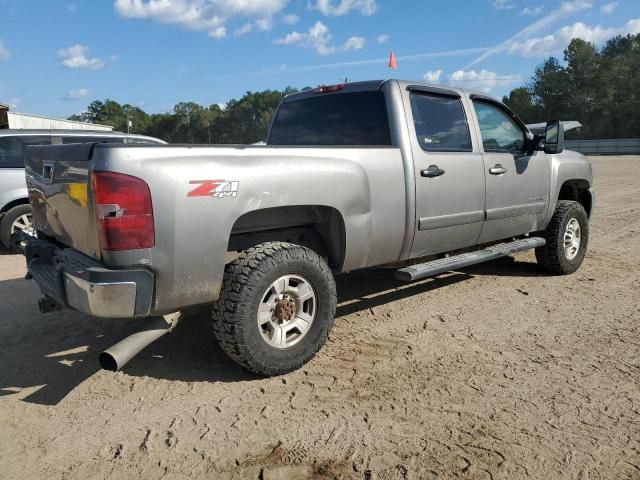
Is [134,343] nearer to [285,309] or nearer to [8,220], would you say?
[285,309]

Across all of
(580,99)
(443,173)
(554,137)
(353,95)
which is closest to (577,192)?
(554,137)

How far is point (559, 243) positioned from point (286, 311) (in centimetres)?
357

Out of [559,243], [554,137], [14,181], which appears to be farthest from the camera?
[14,181]

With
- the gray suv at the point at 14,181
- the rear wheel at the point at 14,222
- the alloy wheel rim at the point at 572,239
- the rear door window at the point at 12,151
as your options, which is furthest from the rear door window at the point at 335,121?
the rear wheel at the point at 14,222

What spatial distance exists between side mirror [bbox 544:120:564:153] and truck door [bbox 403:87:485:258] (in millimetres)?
1012

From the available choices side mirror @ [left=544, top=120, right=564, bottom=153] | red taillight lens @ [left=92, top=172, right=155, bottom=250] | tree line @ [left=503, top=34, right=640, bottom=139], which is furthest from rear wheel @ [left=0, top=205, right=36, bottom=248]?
tree line @ [left=503, top=34, right=640, bottom=139]

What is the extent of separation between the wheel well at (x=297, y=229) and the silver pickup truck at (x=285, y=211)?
11mm

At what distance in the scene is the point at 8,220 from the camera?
726 centimetres

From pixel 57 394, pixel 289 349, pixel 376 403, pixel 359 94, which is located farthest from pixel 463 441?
pixel 359 94

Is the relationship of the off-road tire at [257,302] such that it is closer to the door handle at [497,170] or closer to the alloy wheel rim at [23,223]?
the door handle at [497,170]

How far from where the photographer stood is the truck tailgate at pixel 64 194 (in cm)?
283

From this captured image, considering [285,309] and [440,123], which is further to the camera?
[440,123]

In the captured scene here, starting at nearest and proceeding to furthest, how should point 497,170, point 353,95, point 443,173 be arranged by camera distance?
point 443,173 → point 353,95 → point 497,170

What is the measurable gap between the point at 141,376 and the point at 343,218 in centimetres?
172
